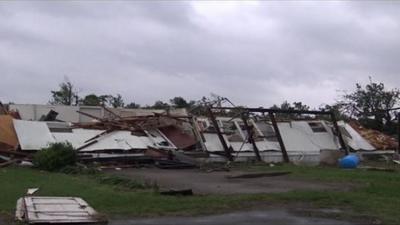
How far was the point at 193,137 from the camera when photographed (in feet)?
91.4

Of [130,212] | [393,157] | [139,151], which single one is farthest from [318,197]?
[393,157]

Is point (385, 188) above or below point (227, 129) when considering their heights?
below

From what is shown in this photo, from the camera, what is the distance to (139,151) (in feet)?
84.2

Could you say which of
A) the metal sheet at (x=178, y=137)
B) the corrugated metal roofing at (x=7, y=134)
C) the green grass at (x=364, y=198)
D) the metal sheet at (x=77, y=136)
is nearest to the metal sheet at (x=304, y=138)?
the metal sheet at (x=178, y=137)

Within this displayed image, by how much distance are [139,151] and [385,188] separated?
507 inches

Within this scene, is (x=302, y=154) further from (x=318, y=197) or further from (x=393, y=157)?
(x=318, y=197)

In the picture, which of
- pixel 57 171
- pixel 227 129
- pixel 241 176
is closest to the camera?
pixel 241 176

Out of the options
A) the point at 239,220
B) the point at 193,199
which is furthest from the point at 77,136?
the point at 239,220

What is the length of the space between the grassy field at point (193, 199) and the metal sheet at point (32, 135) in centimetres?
779

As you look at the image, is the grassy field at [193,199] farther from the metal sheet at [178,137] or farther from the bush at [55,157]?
the metal sheet at [178,137]

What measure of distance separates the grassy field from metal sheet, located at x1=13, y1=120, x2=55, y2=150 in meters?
7.79

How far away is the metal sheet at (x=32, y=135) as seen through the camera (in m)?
24.8

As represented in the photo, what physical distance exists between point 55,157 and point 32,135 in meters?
4.28

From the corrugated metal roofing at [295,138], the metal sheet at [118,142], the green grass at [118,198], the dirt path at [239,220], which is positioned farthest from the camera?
the corrugated metal roofing at [295,138]
